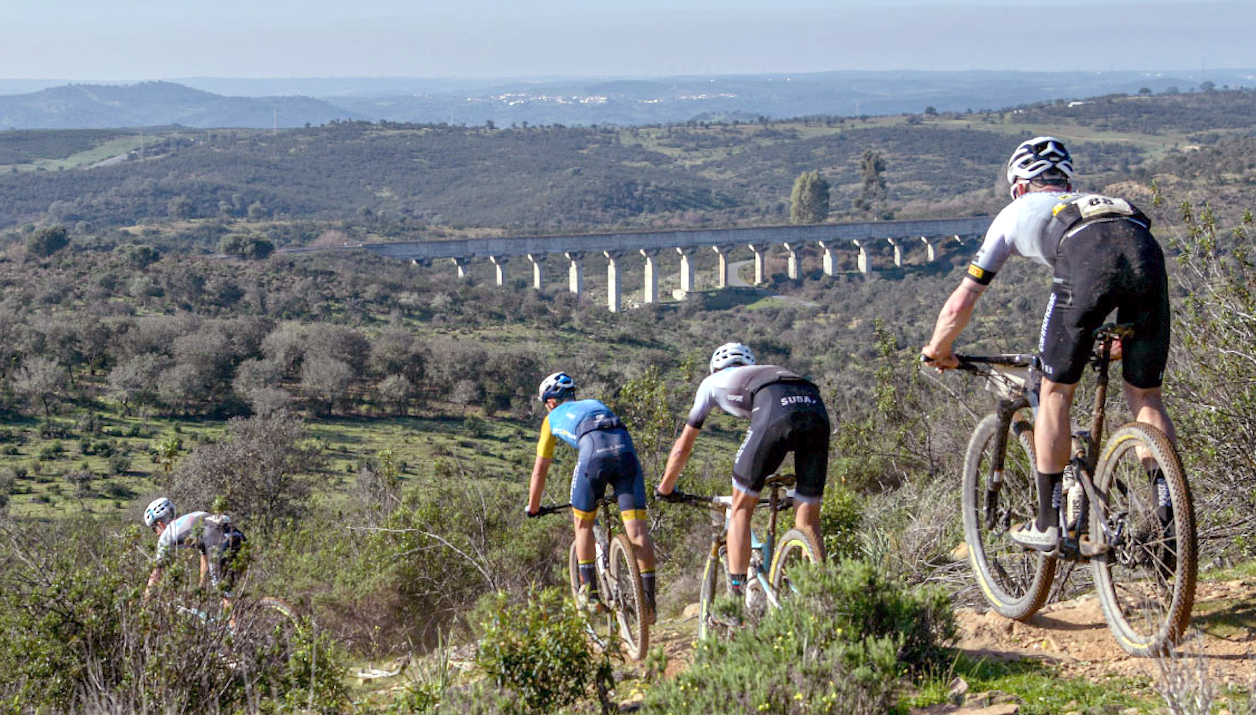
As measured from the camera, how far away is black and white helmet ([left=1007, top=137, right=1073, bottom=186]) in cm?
497

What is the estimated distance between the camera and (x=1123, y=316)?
4.54 m

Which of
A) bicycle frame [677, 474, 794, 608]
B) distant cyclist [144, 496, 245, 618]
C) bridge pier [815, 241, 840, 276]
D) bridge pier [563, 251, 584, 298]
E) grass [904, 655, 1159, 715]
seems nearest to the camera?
grass [904, 655, 1159, 715]

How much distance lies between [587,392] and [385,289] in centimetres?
3584

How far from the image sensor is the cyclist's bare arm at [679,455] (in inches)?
229

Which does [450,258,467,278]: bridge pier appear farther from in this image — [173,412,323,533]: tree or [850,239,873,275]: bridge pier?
[173,412,323,533]: tree

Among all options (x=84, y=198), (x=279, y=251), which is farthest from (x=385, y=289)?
(x=84, y=198)

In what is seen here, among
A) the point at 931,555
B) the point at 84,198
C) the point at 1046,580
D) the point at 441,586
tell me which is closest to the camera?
the point at 1046,580

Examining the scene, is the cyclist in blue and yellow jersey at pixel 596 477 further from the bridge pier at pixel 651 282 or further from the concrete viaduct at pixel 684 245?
the bridge pier at pixel 651 282

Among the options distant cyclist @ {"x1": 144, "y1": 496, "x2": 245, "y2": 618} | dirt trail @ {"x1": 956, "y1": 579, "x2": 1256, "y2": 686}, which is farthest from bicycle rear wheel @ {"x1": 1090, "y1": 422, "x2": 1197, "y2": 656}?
distant cyclist @ {"x1": 144, "y1": 496, "x2": 245, "y2": 618}

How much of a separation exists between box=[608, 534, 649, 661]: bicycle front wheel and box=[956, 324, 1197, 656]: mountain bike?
180 centimetres

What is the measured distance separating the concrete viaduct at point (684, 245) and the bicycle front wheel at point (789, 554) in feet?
255

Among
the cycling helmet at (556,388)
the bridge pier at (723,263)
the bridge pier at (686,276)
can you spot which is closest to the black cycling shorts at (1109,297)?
the cycling helmet at (556,388)

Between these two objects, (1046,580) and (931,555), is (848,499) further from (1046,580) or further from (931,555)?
(1046,580)

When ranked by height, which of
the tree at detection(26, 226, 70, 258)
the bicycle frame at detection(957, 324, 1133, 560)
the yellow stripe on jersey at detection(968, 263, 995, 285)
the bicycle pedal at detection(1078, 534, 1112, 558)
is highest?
the yellow stripe on jersey at detection(968, 263, 995, 285)
